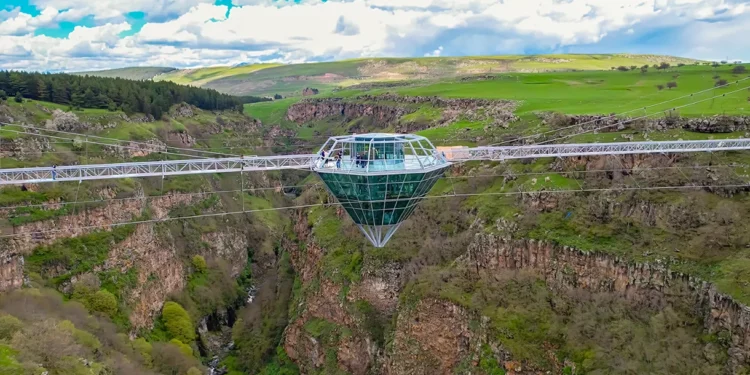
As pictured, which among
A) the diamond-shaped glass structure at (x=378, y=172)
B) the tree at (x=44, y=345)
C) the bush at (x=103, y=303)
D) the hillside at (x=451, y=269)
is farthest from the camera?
the bush at (x=103, y=303)

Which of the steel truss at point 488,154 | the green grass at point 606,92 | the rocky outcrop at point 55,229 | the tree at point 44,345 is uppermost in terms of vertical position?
the green grass at point 606,92

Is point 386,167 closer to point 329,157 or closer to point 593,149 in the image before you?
point 329,157

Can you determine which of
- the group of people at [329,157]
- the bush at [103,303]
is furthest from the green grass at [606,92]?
the bush at [103,303]

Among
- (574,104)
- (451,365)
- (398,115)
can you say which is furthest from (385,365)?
(398,115)

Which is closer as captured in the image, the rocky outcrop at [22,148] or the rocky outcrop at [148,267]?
the rocky outcrop at [148,267]

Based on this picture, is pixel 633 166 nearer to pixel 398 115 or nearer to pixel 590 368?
pixel 590 368

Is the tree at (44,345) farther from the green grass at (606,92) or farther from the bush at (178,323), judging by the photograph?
the green grass at (606,92)
